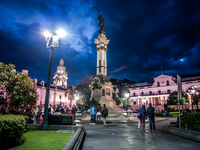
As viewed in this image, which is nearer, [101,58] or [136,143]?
[136,143]

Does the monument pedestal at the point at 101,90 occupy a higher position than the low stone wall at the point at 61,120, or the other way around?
the monument pedestal at the point at 101,90

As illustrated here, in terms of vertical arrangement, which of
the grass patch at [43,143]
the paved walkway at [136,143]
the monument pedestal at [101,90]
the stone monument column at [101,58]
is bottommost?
the paved walkway at [136,143]

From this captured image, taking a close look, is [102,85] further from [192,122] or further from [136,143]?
[136,143]

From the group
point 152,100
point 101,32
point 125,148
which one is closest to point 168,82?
point 152,100

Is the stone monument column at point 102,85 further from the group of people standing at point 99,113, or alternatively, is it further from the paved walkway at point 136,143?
the paved walkway at point 136,143

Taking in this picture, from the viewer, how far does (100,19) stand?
24562 mm

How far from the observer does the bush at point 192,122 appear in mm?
Answer: 7473

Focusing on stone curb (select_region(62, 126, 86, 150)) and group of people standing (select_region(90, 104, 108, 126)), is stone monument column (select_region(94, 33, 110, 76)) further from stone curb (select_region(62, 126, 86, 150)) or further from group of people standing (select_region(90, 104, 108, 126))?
stone curb (select_region(62, 126, 86, 150))

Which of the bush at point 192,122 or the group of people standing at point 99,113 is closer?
the bush at point 192,122

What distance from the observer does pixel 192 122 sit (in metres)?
7.94

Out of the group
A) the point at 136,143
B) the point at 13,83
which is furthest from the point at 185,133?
the point at 13,83

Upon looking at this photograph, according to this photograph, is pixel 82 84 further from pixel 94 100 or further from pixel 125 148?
pixel 125 148

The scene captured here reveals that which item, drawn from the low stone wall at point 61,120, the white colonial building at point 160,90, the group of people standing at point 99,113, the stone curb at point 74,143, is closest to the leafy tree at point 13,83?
the group of people standing at point 99,113

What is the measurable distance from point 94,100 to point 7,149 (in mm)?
16389
